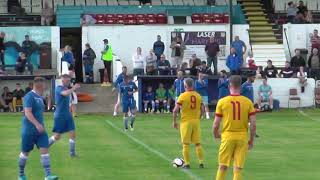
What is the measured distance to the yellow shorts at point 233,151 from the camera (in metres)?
14.2

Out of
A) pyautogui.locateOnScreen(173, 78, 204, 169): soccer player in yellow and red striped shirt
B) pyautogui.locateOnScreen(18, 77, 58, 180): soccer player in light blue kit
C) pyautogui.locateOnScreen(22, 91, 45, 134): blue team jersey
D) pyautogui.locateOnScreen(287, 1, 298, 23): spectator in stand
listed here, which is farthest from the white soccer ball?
pyautogui.locateOnScreen(287, 1, 298, 23): spectator in stand

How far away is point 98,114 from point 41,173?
21.3 m

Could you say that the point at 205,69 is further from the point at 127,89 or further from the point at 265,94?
the point at 127,89

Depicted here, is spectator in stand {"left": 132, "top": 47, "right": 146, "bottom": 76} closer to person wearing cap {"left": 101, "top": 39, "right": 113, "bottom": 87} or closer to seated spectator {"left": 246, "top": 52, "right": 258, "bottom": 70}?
person wearing cap {"left": 101, "top": 39, "right": 113, "bottom": 87}

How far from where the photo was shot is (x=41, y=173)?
59.0 ft

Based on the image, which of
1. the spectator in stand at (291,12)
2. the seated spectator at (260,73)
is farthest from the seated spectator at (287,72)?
the spectator in stand at (291,12)

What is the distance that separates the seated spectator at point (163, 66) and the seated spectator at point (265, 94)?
4.60 meters

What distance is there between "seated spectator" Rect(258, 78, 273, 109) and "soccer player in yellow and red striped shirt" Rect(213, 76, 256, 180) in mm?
25674

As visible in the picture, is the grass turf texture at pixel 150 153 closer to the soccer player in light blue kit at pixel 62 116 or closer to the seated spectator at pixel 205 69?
the soccer player in light blue kit at pixel 62 116

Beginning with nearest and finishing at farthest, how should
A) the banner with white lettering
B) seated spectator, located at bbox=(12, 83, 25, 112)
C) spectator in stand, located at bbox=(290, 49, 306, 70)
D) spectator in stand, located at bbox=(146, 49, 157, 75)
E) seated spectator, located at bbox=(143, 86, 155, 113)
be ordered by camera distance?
seated spectator, located at bbox=(12, 83, 25, 112)
seated spectator, located at bbox=(143, 86, 155, 113)
spectator in stand, located at bbox=(146, 49, 157, 75)
spectator in stand, located at bbox=(290, 49, 306, 70)
the banner with white lettering

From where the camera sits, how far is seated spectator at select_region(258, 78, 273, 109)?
39.9 m

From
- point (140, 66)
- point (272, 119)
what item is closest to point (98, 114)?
point (140, 66)

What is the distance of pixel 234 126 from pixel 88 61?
3071 cm

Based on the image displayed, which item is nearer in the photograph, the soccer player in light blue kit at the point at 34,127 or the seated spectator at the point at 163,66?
the soccer player in light blue kit at the point at 34,127
